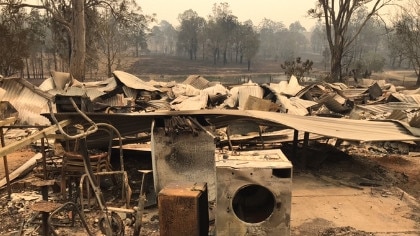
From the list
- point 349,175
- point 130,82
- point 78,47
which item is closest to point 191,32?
point 78,47

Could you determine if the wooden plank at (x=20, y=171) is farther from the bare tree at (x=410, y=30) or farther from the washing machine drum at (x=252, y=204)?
the bare tree at (x=410, y=30)

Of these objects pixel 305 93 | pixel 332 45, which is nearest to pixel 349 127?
pixel 305 93

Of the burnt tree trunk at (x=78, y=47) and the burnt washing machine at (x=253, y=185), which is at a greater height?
the burnt tree trunk at (x=78, y=47)

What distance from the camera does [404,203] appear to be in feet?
21.0

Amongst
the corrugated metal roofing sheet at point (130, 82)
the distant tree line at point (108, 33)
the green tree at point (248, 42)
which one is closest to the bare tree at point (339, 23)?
the distant tree line at point (108, 33)

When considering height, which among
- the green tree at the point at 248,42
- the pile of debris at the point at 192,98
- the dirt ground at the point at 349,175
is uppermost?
the green tree at the point at 248,42

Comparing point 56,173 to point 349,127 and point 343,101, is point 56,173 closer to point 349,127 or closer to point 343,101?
point 349,127

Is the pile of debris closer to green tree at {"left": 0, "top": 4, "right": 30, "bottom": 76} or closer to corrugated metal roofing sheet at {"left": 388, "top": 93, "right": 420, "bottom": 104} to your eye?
corrugated metal roofing sheet at {"left": 388, "top": 93, "right": 420, "bottom": 104}

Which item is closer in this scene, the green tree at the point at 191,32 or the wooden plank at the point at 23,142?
the wooden plank at the point at 23,142

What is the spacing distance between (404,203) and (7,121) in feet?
21.0

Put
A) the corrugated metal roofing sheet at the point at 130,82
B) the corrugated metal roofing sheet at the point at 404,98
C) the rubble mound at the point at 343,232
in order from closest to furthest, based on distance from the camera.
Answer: the rubble mound at the point at 343,232
the corrugated metal roofing sheet at the point at 130,82
the corrugated metal roofing sheet at the point at 404,98

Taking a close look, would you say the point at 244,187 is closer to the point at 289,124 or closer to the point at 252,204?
the point at 252,204

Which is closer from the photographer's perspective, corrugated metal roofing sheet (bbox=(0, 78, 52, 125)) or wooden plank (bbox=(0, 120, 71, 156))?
wooden plank (bbox=(0, 120, 71, 156))

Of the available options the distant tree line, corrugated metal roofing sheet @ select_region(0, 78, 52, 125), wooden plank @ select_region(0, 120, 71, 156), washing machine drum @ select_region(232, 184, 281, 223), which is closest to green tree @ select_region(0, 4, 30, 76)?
the distant tree line
